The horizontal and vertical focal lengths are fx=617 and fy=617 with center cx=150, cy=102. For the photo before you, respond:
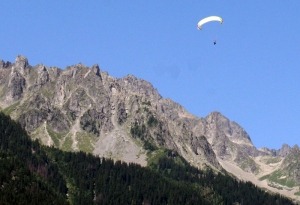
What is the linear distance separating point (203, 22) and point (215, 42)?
1931 cm

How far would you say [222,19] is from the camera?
185 m

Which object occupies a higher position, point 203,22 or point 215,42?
point 203,22

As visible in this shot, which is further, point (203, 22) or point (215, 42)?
point (203, 22)

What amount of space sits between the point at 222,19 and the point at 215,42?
12894mm

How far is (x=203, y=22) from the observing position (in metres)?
192

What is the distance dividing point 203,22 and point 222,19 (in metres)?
9.23

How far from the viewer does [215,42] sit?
17500 cm
